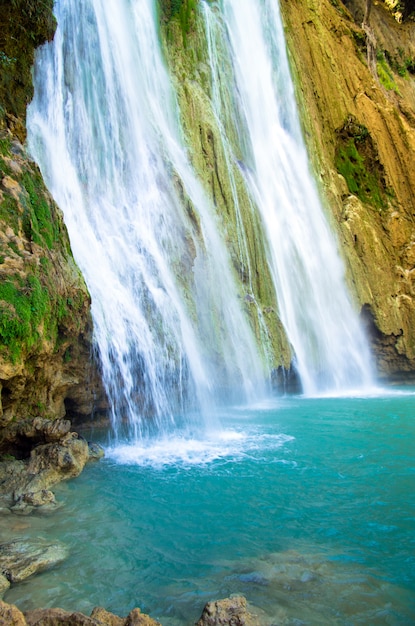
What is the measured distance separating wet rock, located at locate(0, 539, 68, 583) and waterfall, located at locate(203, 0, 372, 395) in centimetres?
1205

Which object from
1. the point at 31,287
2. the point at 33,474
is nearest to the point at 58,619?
the point at 33,474

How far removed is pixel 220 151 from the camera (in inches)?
627

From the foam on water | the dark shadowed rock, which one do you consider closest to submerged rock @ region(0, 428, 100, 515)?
the foam on water

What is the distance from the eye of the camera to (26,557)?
4035mm

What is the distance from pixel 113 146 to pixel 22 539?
36.4ft

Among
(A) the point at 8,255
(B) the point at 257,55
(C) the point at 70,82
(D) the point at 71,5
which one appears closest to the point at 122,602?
(A) the point at 8,255

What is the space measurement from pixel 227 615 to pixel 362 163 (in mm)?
22896

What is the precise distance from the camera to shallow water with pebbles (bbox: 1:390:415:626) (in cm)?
355

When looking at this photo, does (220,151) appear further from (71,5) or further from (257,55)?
(257,55)

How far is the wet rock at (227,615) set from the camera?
2973mm

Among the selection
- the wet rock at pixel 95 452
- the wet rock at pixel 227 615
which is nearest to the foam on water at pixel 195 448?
the wet rock at pixel 95 452

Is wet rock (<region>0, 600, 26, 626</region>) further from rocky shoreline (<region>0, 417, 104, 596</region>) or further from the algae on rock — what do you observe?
the algae on rock

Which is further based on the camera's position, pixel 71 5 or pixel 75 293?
pixel 71 5

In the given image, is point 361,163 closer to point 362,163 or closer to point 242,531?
point 362,163
